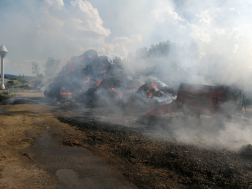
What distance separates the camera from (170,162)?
5387 millimetres

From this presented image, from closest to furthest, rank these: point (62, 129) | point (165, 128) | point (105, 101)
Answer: point (62, 129), point (165, 128), point (105, 101)

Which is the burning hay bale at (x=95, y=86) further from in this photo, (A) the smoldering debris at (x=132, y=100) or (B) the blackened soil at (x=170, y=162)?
(B) the blackened soil at (x=170, y=162)

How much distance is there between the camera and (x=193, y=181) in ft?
14.6

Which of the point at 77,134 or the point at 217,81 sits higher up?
the point at 217,81

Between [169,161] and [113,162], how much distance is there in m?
2.07

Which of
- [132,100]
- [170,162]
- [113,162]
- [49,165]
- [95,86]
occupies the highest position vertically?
[95,86]

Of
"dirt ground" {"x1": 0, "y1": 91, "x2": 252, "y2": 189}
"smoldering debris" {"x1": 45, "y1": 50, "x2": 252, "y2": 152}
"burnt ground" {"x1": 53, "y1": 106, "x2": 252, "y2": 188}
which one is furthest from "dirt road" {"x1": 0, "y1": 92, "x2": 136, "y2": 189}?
"smoldering debris" {"x1": 45, "y1": 50, "x2": 252, "y2": 152}

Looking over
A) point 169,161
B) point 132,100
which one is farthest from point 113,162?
point 132,100

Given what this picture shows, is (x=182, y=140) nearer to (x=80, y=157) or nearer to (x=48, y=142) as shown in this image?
(x=80, y=157)

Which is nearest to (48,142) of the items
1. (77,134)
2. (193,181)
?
(77,134)

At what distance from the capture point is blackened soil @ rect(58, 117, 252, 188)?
14.5 ft

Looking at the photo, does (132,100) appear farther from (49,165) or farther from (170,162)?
(49,165)

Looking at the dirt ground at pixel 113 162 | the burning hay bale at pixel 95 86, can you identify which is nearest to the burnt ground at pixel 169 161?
the dirt ground at pixel 113 162

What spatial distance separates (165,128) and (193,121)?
238cm
